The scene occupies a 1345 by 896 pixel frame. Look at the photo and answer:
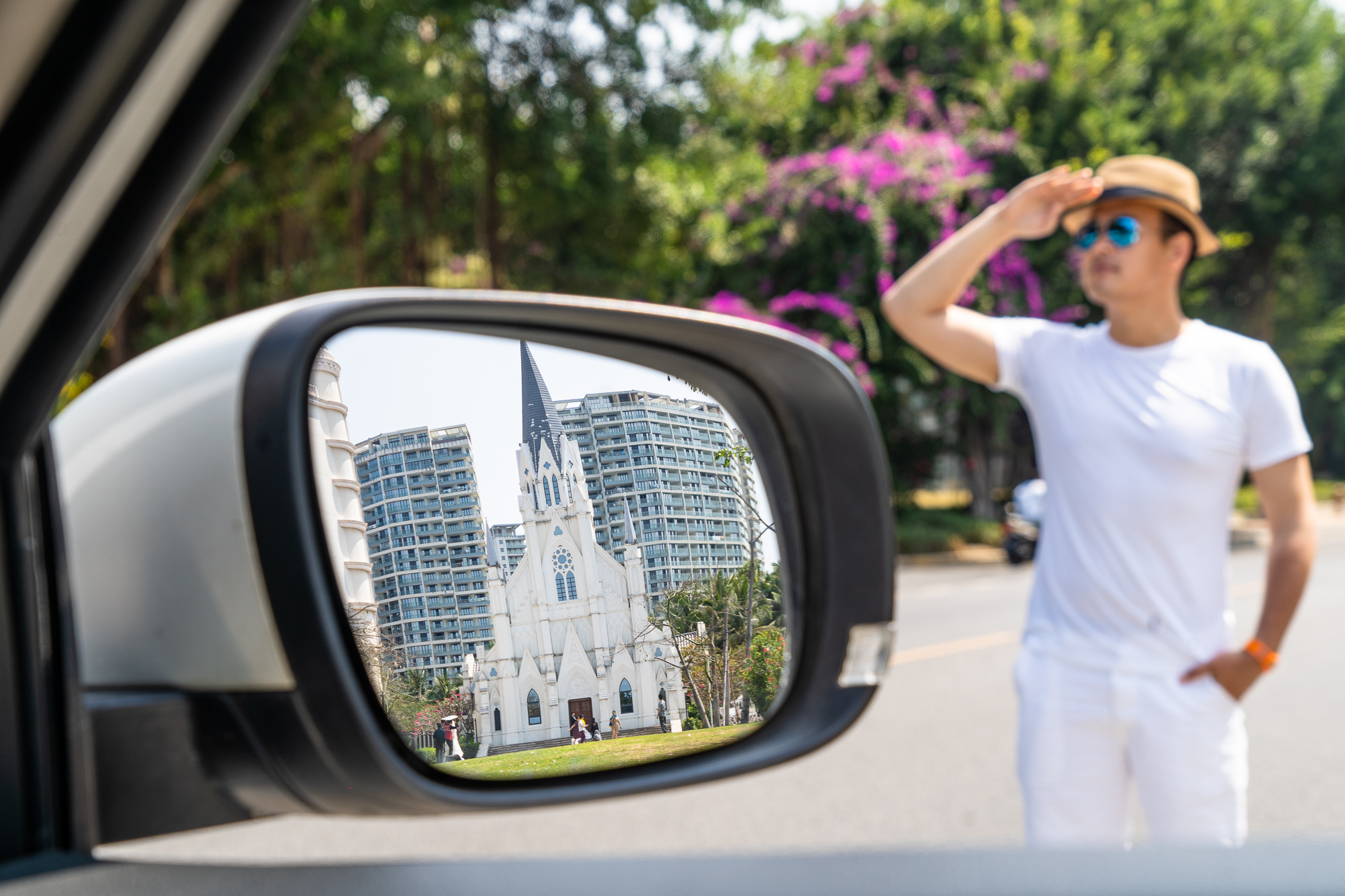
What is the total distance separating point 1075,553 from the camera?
2.37 meters

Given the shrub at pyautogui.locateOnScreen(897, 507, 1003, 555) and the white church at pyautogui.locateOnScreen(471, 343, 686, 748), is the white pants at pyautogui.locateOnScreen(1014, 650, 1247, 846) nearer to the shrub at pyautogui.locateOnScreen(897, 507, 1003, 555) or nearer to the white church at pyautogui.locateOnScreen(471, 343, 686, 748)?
the white church at pyautogui.locateOnScreen(471, 343, 686, 748)

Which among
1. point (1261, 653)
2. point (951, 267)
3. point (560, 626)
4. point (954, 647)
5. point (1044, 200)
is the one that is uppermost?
point (1044, 200)

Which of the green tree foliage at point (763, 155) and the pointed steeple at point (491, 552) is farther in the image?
the green tree foliage at point (763, 155)

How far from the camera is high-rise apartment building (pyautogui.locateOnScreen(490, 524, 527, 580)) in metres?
0.80

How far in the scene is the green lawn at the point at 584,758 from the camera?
819 millimetres

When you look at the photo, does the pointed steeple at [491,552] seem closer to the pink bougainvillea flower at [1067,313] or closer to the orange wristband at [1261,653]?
the orange wristband at [1261,653]

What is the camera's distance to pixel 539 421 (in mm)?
854

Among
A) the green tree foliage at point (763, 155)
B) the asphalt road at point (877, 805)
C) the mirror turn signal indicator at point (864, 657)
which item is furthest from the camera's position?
the green tree foliage at point (763, 155)

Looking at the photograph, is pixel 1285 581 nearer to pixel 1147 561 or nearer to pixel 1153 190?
pixel 1147 561

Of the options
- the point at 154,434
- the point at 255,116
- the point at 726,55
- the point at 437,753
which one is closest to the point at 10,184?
the point at 154,434

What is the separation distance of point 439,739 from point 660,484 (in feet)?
0.86

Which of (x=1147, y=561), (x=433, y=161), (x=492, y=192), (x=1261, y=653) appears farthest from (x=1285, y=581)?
(x=433, y=161)

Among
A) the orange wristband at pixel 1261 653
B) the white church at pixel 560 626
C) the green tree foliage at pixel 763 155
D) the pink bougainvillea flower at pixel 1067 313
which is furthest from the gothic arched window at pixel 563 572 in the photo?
the pink bougainvillea flower at pixel 1067 313

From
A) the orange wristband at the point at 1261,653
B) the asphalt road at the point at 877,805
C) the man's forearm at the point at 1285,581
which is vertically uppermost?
the man's forearm at the point at 1285,581
